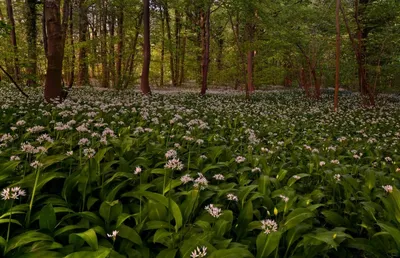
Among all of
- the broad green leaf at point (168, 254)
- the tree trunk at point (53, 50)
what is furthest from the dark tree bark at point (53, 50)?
the broad green leaf at point (168, 254)

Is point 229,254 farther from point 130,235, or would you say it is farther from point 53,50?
point 53,50

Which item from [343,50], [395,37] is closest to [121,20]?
[343,50]

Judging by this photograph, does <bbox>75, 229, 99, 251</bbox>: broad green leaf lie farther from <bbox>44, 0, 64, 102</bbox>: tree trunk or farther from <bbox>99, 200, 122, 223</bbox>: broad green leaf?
<bbox>44, 0, 64, 102</bbox>: tree trunk

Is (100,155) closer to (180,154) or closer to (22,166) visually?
(22,166)

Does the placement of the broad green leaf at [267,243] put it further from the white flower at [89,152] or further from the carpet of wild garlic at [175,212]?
the white flower at [89,152]

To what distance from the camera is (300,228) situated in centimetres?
241

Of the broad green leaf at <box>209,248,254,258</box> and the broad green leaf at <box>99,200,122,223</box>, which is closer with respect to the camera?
the broad green leaf at <box>209,248,254,258</box>

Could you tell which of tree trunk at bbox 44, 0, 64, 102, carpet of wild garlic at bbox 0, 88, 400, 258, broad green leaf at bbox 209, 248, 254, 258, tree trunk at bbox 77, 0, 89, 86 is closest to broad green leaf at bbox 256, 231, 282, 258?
carpet of wild garlic at bbox 0, 88, 400, 258

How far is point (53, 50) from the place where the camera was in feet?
27.8

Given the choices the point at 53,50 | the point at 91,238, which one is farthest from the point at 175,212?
the point at 53,50

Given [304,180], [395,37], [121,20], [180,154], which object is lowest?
[304,180]

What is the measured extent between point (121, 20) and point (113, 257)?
23736 millimetres

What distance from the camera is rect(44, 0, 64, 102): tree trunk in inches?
317

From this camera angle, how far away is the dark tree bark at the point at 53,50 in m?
8.05
